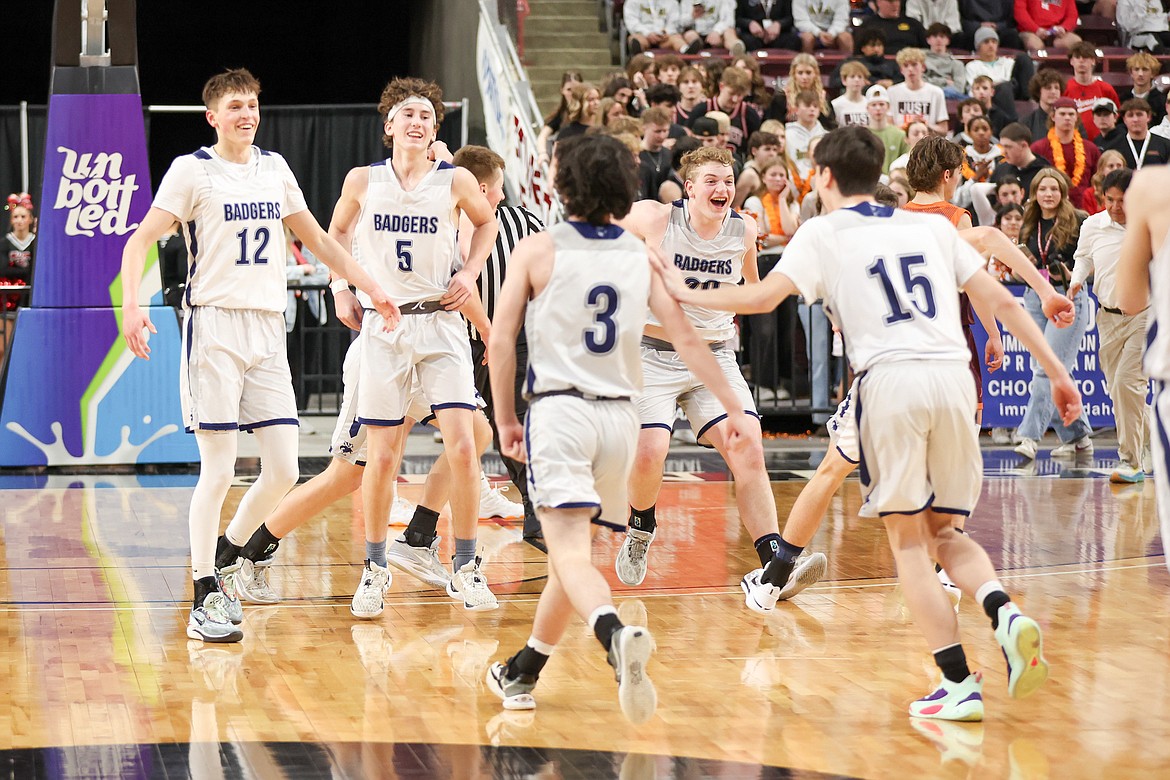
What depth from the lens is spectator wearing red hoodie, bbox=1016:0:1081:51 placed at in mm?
17453

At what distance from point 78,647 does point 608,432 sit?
2.35m

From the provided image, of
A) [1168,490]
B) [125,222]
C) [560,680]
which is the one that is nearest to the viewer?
[1168,490]

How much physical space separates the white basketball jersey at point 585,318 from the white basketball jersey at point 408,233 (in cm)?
170

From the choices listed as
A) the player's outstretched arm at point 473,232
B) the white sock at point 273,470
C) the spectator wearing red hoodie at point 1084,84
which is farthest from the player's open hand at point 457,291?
the spectator wearing red hoodie at point 1084,84

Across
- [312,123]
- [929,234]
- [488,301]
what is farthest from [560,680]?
[312,123]

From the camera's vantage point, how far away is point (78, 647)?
222 inches

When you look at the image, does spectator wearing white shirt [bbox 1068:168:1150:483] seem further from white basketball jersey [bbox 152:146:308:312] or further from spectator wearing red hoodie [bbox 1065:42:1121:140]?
white basketball jersey [bbox 152:146:308:312]

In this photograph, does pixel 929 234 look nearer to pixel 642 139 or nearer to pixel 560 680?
pixel 560 680

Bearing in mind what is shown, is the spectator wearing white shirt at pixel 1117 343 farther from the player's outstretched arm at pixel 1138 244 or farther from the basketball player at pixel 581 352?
the basketball player at pixel 581 352

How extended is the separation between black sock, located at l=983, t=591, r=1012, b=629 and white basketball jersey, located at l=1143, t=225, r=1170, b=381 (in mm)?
839

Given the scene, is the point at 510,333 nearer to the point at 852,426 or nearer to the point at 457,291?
the point at 457,291

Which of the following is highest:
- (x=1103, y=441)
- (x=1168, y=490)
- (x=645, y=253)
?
(x=645, y=253)

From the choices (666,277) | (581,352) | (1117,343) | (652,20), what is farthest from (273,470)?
(652,20)

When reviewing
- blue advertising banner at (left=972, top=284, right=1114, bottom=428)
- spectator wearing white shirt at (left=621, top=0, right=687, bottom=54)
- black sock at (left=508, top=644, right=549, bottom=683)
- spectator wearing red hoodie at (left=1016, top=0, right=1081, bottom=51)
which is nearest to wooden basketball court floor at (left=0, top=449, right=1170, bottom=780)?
black sock at (left=508, top=644, right=549, bottom=683)
